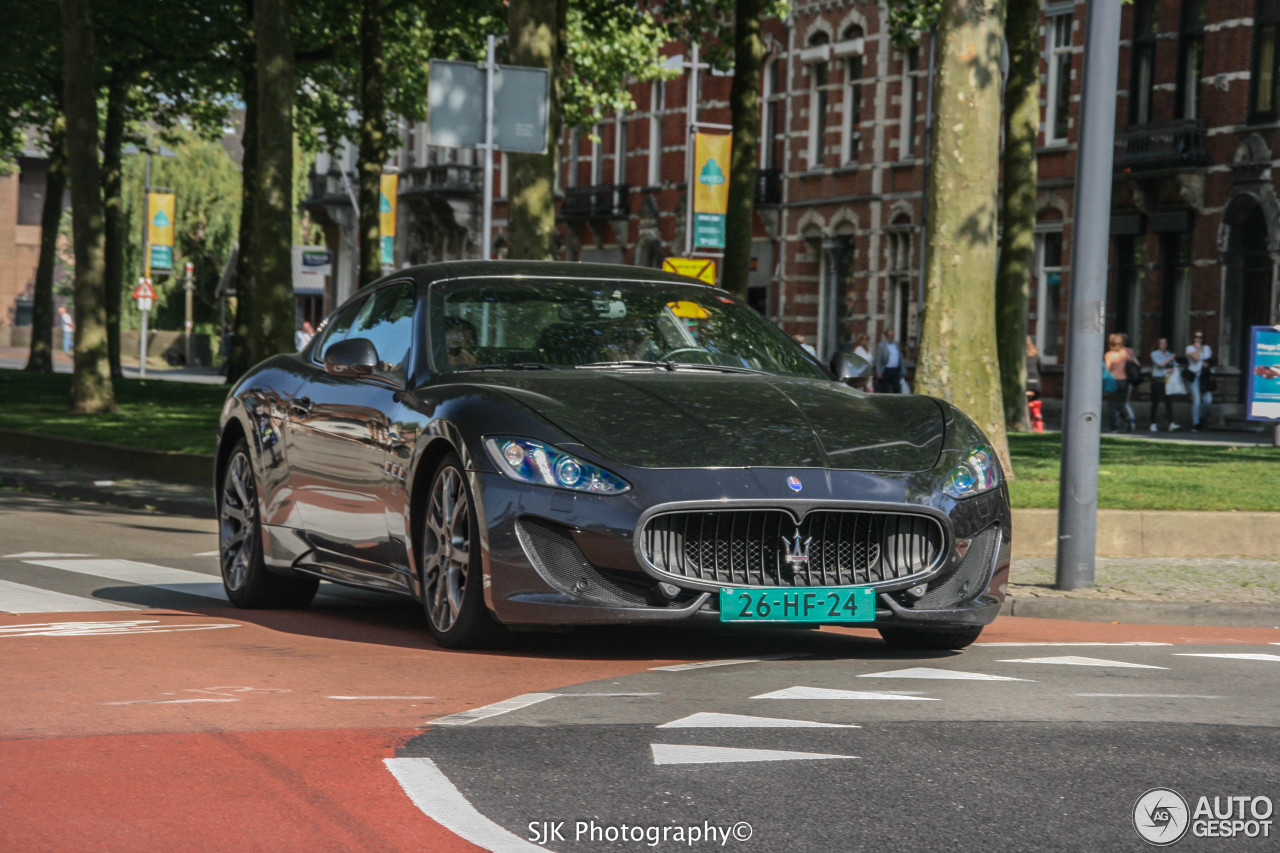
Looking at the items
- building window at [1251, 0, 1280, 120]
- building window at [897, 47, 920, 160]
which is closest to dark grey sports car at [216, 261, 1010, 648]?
building window at [1251, 0, 1280, 120]

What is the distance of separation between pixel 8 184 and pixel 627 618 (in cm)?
9563

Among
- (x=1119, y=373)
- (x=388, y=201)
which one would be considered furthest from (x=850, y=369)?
(x=388, y=201)

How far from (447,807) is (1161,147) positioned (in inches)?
1346

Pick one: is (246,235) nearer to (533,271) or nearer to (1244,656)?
(533,271)

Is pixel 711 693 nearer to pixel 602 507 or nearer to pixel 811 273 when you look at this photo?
pixel 602 507

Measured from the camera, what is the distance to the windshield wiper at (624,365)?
8.06 m

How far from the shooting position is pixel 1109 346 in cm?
3591

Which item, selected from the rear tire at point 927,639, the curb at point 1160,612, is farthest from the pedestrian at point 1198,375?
the rear tire at point 927,639

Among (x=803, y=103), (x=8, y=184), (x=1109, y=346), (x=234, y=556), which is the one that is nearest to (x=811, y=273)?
(x=803, y=103)

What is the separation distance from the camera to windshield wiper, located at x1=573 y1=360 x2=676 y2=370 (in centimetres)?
806

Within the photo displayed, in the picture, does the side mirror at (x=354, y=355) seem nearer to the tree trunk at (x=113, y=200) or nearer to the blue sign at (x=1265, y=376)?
the blue sign at (x=1265, y=376)

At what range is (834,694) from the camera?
6.47 m

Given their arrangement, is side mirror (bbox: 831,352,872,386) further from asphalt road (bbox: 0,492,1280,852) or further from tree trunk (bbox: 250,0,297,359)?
tree trunk (bbox: 250,0,297,359)

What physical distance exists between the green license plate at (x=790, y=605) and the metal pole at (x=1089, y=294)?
12.7ft
